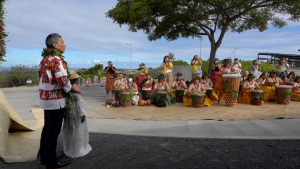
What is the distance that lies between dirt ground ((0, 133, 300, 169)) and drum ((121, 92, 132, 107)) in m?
3.32

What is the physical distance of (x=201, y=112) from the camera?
269 inches

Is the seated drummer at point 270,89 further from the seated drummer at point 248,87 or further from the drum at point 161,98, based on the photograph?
the drum at point 161,98

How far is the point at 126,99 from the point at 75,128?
437 cm

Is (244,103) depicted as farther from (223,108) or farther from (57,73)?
(57,73)

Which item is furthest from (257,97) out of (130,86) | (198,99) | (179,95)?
(130,86)

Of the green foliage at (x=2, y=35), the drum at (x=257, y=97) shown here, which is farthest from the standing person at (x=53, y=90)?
the drum at (x=257, y=97)

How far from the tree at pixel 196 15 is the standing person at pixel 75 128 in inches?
345

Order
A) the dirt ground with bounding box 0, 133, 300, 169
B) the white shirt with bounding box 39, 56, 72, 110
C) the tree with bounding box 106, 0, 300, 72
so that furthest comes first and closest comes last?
1. the tree with bounding box 106, 0, 300, 72
2. the dirt ground with bounding box 0, 133, 300, 169
3. the white shirt with bounding box 39, 56, 72, 110

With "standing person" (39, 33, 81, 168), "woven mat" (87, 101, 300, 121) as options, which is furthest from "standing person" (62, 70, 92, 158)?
"woven mat" (87, 101, 300, 121)

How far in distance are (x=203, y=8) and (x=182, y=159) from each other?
47.8 ft

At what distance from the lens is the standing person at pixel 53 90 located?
9.18 feet

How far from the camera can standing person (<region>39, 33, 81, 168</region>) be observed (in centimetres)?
280

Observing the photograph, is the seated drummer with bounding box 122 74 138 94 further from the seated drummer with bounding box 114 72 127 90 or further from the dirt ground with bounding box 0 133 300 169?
the dirt ground with bounding box 0 133 300 169

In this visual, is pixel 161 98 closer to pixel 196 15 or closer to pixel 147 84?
pixel 147 84
